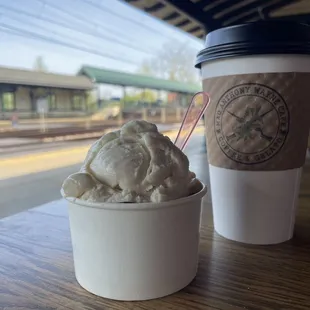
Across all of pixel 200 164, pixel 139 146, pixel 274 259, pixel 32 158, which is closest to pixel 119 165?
pixel 139 146

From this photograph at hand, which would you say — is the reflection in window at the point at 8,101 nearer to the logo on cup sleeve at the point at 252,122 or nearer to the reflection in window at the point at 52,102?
the reflection in window at the point at 52,102

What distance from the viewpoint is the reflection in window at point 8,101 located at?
1.40m

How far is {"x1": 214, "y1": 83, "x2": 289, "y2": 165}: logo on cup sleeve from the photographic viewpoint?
0.43 metres

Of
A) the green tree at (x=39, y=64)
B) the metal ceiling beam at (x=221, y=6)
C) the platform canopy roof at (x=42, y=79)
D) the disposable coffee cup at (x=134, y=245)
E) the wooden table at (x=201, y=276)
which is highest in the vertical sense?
the metal ceiling beam at (x=221, y=6)

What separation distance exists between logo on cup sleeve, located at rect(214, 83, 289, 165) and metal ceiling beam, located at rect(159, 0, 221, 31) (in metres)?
1.49

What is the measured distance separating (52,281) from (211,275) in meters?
0.17

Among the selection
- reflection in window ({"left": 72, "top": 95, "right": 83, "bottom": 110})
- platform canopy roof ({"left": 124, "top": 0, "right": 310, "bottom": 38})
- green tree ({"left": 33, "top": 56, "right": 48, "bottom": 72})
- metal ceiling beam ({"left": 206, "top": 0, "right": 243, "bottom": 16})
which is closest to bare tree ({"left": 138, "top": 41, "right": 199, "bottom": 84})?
platform canopy roof ({"left": 124, "top": 0, "right": 310, "bottom": 38})

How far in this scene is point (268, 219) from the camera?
1.51ft

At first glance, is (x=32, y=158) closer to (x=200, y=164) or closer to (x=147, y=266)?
(x=200, y=164)

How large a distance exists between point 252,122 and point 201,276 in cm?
21

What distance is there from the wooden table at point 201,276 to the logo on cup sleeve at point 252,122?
0.41 ft

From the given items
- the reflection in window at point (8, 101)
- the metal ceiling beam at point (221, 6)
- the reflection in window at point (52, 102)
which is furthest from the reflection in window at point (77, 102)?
the metal ceiling beam at point (221, 6)

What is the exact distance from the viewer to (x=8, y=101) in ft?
4.73

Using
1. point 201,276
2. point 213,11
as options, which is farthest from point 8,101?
point 213,11
